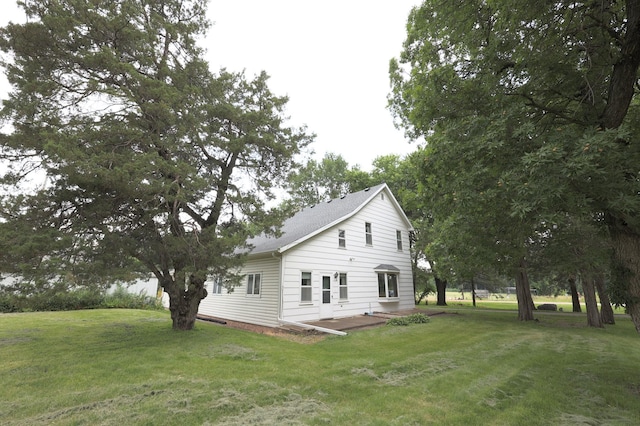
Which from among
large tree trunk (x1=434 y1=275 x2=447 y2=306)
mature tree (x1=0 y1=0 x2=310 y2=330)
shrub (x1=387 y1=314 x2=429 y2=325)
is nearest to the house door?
shrub (x1=387 y1=314 x2=429 y2=325)

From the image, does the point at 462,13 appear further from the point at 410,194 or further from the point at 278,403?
the point at 278,403

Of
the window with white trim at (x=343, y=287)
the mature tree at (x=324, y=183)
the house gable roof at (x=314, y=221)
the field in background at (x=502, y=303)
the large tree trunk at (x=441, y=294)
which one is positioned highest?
the mature tree at (x=324, y=183)

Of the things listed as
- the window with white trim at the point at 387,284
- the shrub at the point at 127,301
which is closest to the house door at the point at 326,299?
the window with white trim at the point at 387,284

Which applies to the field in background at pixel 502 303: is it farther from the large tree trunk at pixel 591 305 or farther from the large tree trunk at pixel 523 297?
the large tree trunk at pixel 523 297

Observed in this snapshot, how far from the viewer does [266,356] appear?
6.86 m

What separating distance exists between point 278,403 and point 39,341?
847 centimetres

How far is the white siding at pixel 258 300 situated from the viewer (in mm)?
11936

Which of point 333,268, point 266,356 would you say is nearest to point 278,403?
point 266,356

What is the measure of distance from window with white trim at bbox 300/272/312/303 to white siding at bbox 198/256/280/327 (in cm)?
116

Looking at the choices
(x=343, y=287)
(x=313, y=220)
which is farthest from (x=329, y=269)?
(x=313, y=220)

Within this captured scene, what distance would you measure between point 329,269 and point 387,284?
4557mm

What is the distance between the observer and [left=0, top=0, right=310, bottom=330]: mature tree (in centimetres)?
660

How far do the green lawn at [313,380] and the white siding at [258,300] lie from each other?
8.93 feet

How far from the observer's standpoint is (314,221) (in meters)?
15.4
